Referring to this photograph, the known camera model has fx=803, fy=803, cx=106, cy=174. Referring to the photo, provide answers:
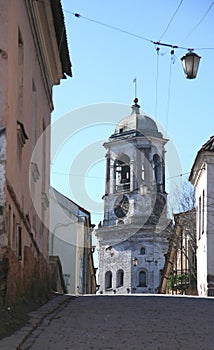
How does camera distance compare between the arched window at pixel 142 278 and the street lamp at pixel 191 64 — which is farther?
the arched window at pixel 142 278

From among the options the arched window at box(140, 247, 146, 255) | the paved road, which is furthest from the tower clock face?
the paved road

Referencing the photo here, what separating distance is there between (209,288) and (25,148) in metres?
17.3

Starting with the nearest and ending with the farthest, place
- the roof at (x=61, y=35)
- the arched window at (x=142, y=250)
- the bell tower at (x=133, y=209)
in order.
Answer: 1. the roof at (x=61, y=35)
2. the bell tower at (x=133, y=209)
3. the arched window at (x=142, y=250)

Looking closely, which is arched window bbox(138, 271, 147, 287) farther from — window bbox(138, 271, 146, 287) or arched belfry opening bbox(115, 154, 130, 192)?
arched belfry opening bbox(115, 154, 130, 192)

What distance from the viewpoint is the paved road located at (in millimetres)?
9180

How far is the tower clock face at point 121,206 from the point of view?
3280 inches

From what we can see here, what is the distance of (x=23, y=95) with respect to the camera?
43.4ft

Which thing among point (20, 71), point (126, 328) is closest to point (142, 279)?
point (20, 71)

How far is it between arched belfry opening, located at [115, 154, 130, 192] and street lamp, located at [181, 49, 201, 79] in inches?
2485

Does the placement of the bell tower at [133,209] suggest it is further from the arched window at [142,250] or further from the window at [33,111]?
the window at [33,111]

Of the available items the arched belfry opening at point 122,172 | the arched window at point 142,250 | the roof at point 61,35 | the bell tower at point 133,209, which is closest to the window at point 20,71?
the roof at point 61,35

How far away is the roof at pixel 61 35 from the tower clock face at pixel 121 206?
6220 centimetres

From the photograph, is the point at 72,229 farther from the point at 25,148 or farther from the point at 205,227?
the point at 25,148

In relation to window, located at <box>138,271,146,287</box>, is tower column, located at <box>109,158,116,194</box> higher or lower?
higher
